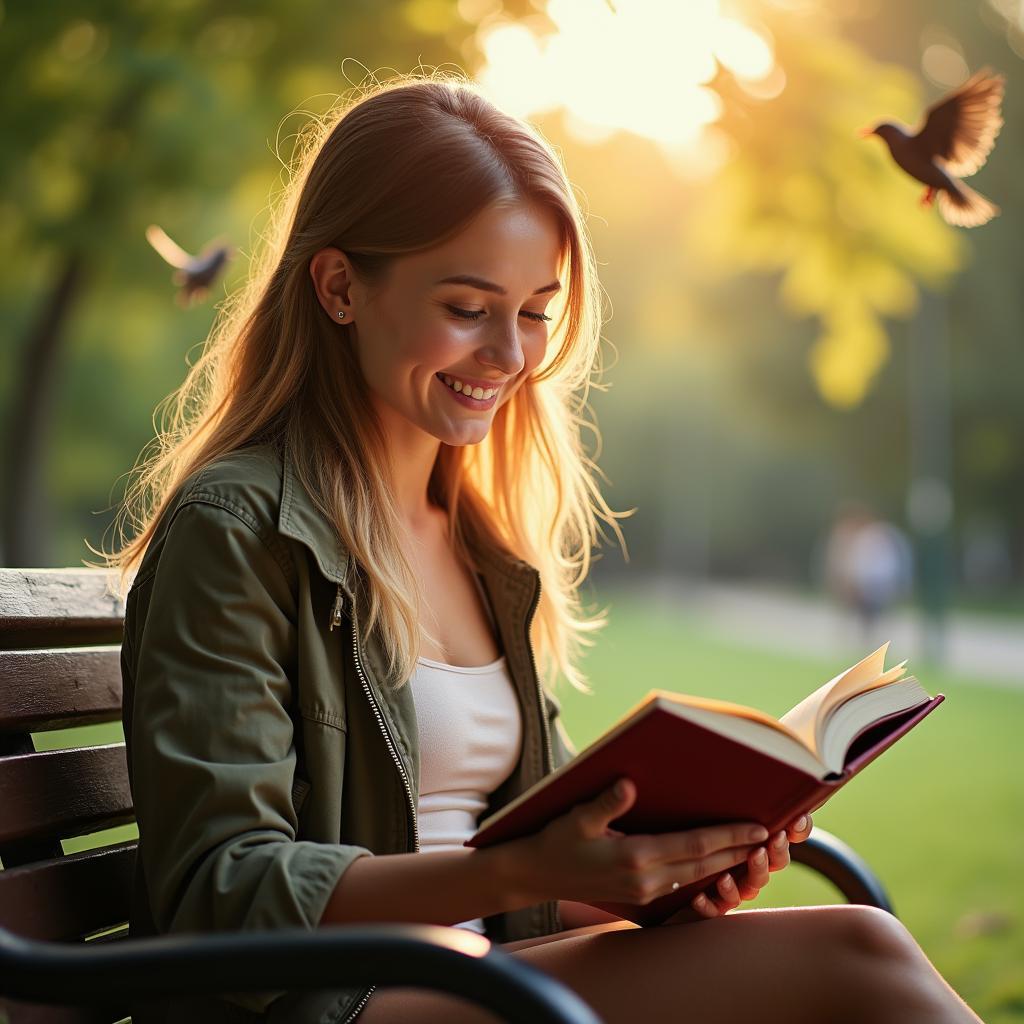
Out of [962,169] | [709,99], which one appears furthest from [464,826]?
[709,99]

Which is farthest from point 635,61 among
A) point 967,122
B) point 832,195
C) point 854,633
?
point 854,633

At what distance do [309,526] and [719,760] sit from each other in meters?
0.73

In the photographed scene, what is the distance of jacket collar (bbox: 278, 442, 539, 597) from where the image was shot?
6.32 ft

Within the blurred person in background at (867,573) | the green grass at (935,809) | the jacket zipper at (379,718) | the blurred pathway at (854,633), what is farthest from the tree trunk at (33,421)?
the blurred person in background at (867,573)

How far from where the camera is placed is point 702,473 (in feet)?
143

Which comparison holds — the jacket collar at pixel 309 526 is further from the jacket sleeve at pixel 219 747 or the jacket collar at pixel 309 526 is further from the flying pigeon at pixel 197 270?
the flying pigeon at pixel 197 270

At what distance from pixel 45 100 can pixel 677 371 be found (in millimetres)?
35695


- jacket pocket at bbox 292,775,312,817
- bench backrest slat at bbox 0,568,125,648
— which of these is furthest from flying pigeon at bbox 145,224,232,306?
jacket pocket at bbox 292,775,312,817

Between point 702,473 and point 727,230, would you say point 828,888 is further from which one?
point 702,473

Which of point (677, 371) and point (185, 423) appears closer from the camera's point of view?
point (185, 423)

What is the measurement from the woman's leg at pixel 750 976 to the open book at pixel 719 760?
180mm

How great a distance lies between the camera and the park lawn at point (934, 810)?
15.2ft

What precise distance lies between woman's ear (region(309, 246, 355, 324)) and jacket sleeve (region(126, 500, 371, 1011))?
1.52ft

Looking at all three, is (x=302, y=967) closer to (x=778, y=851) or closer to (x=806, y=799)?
(x=806, y=799)
